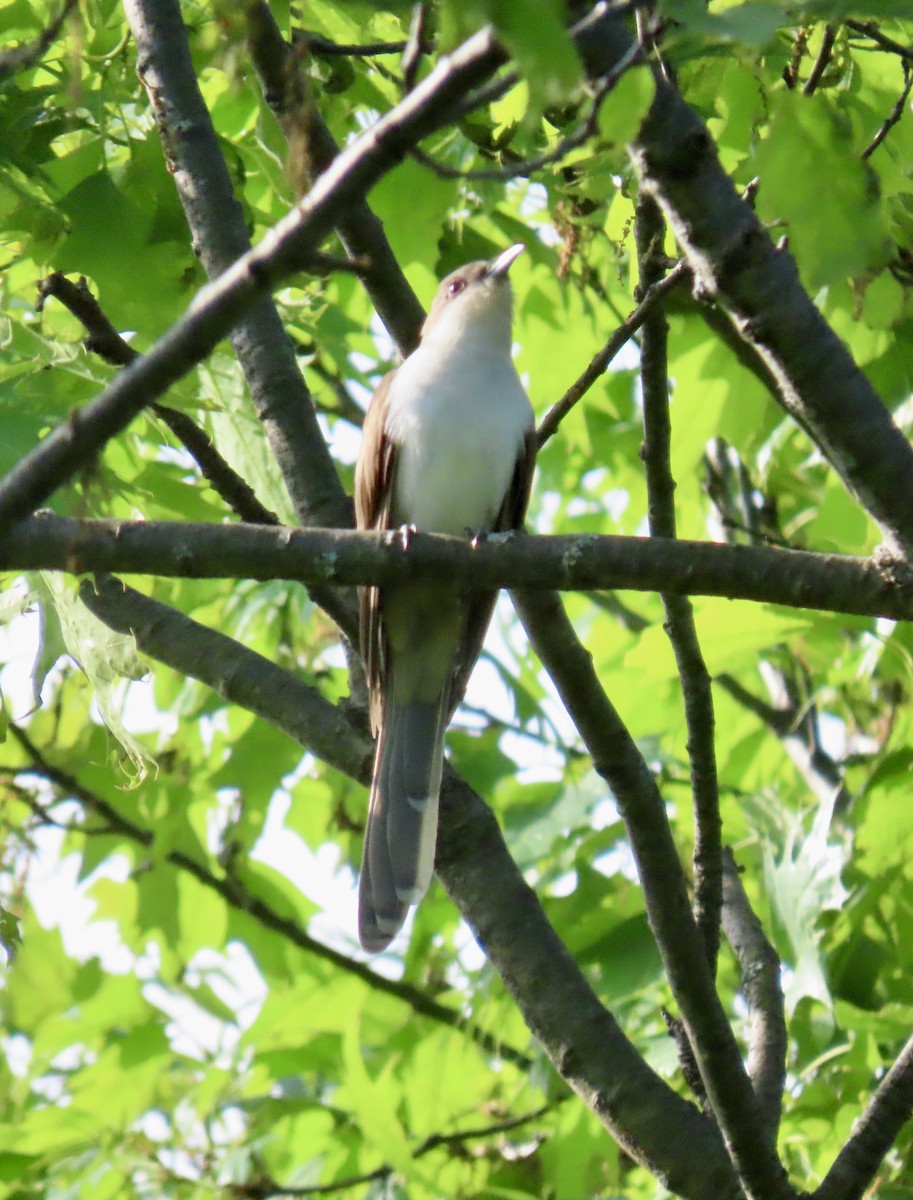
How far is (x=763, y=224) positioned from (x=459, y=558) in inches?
35.4

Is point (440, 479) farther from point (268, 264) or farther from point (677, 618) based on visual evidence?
point (268, 264)

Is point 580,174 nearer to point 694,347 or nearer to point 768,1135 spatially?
point 694,347

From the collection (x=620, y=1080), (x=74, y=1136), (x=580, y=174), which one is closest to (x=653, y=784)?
(x=620, y=1080)

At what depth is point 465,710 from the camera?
7363 mm

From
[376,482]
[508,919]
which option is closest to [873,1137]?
[508,919]

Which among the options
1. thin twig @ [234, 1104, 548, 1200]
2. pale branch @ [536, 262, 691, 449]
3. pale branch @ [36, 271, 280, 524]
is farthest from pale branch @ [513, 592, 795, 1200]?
thin twig @ [234, 1104, 548, 1200]

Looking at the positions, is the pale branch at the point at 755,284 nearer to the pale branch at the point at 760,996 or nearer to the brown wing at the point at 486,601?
the pale branch at the point at 760,996

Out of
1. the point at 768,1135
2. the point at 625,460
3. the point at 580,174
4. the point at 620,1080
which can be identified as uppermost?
the point at 625,460

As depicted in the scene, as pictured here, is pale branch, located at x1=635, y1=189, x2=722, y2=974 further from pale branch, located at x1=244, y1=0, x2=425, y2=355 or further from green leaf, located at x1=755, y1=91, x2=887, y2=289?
green leaf, located at x1=755, y1=91, x2=887, y2=289

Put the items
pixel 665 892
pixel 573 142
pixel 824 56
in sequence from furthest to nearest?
pixel 665 892, pixel 824 56, pixel 573 142

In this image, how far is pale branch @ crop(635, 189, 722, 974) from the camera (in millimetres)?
3705

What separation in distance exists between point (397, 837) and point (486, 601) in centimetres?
111

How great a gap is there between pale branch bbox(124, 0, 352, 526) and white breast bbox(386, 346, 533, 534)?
110 cm

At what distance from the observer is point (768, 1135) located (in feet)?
11.9
